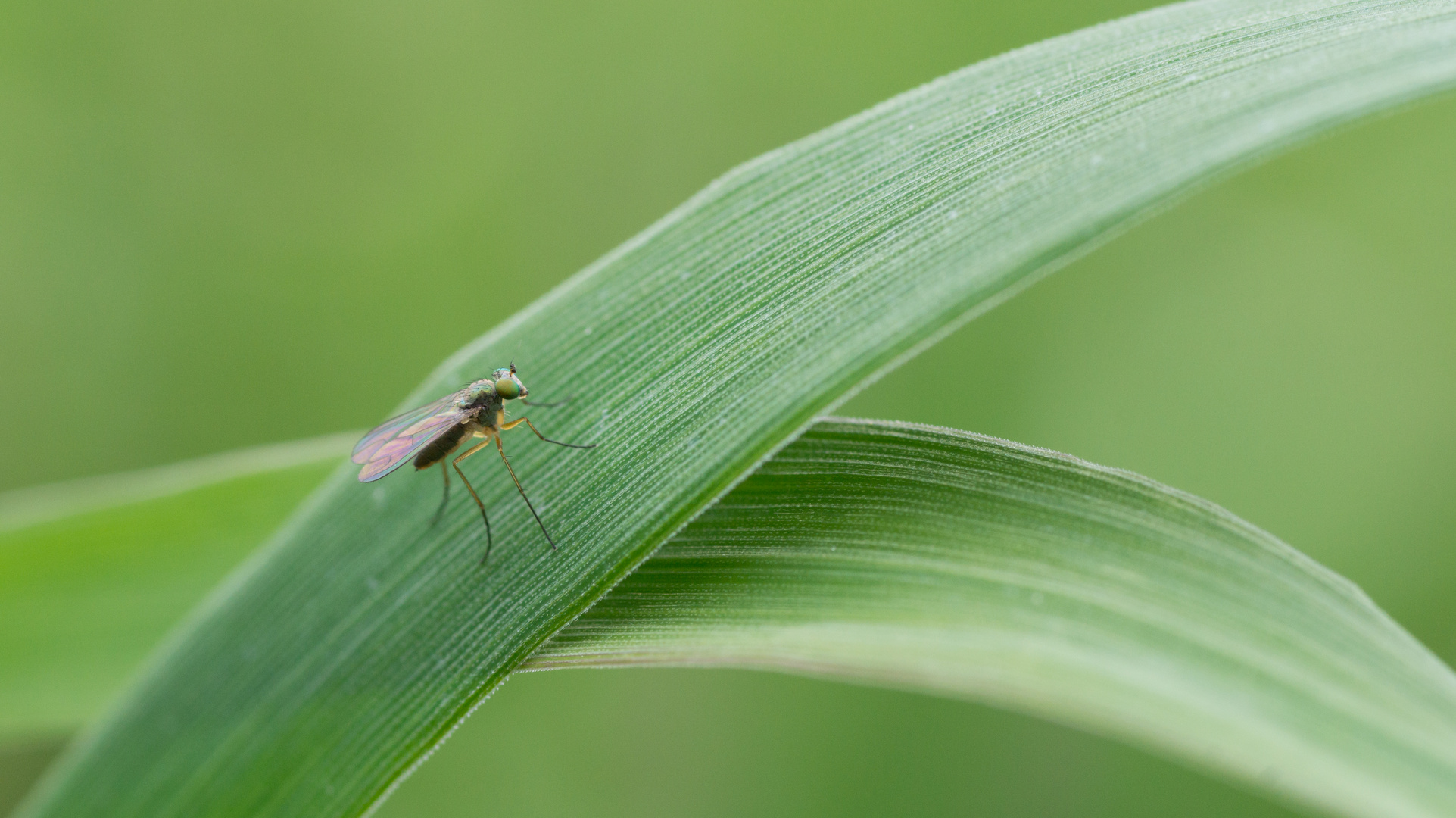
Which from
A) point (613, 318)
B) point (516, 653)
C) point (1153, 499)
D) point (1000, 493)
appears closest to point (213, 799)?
point (516, 653)

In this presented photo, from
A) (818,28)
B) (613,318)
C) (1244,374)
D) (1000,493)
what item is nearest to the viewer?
(1000,493)

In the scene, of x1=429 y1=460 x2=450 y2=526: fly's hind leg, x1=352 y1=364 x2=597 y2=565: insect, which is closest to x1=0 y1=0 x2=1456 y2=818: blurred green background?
x1=352 y1=364 x2=597 y2=565: insect

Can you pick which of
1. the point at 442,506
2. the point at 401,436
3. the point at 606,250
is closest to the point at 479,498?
the point at 442,506

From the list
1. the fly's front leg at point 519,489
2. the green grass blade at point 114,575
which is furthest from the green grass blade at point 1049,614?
the green grass blade at point 114,575

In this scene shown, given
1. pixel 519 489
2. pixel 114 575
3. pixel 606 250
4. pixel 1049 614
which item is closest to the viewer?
pixel 1049 614

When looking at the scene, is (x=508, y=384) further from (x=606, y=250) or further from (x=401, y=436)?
(x=606, y=250)

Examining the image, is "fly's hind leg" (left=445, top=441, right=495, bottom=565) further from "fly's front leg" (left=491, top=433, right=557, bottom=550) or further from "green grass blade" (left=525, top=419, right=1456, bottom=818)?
"green grass blade" (left=525, top=419, right=1456, bottom=818)

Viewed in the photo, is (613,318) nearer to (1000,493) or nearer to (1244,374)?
(1000,493)
